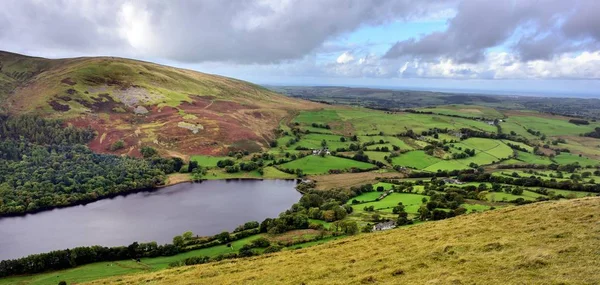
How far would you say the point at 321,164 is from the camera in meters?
153

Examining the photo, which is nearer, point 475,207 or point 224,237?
point 224,237

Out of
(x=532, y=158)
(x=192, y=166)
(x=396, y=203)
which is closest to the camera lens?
(x=396, y=203)

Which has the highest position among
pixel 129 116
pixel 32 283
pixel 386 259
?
pixel 129 116

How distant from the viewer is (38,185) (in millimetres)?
112312

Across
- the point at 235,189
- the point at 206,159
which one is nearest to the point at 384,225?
the point at 235,189

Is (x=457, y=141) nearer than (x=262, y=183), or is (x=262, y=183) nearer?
(x=262, y=183)

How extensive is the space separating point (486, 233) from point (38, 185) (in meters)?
130

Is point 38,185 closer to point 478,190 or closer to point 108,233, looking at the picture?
point 108,233

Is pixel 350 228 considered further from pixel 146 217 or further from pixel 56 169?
pixel 56 169

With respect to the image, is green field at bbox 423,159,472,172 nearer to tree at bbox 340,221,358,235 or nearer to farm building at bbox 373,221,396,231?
farm building at bbox 373,221,396,231

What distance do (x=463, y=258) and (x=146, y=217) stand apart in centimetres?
9139

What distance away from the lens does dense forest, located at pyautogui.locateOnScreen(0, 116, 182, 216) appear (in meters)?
107

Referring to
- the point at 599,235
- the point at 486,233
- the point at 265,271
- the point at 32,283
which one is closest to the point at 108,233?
the point at 32,283

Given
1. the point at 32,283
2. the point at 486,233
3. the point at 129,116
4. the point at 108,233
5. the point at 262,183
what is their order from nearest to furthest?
the point at 486,233, the point at 32,283, the point at 108,233, the point at 262,183, the point at 129,116
